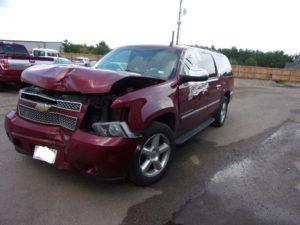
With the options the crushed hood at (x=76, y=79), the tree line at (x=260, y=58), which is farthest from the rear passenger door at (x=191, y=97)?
the tree line at (x=260, y=58)

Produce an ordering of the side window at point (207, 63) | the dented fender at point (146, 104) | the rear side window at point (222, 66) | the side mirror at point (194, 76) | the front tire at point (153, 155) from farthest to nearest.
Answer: the rear side window at point (222, 66)
the side window at point (207, 63)
the side mirror at point (194, 76)
the front tire at point (153, 155)
the dented fender at point (146, 104)

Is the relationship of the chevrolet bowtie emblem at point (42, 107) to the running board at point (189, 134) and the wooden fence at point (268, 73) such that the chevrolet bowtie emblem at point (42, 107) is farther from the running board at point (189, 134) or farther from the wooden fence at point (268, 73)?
the wooden fence at point (268, 73)

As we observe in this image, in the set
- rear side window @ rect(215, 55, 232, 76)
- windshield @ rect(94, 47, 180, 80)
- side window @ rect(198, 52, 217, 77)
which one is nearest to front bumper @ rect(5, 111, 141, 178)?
windshield @ rect(94, 47, 180, 80)

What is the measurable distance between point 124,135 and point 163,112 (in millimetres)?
738

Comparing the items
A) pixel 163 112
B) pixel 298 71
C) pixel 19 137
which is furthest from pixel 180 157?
pixel 298 71

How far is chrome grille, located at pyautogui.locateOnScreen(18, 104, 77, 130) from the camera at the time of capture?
3191 millimetres

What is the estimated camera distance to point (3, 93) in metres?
10.1

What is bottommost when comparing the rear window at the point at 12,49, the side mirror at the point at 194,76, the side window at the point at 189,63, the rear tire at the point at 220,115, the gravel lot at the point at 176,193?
the gravel lot at the point at 176,193

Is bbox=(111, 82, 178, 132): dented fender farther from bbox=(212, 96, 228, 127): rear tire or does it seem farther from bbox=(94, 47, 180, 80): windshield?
bbox=(212, 96, 228, 127): rear tire

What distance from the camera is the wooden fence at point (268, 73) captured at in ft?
82.4

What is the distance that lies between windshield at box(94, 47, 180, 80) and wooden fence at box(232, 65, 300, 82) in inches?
875

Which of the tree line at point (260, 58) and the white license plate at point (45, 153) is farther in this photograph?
the tree line at point (260, 58)

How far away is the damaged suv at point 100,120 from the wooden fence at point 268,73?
2310 cm

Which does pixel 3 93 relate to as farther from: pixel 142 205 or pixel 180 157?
pixel 142 205
